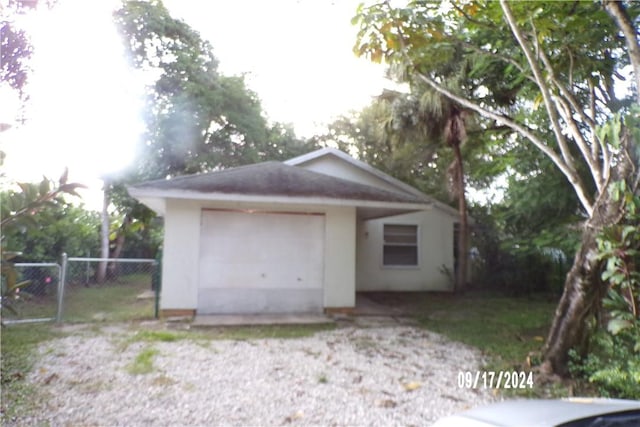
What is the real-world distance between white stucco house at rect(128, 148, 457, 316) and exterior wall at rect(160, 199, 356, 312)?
2 centimetres

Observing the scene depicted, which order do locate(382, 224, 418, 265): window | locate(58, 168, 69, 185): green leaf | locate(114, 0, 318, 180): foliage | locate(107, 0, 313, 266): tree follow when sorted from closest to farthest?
1. locate(58, 168, 69, 185): green leaf
2. locate(382, 224, 418, 265): window
3. locate(107, 0, 313, 266): tree
4. locate(114, 0, 318, 180): foliage

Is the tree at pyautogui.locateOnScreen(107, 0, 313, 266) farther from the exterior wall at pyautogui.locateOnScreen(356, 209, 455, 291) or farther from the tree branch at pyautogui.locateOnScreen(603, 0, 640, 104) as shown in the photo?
the tree branch at pyautogui.locateOnScreen(603, 0, 640, 104)

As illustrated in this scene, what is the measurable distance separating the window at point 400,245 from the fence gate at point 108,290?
289 inches

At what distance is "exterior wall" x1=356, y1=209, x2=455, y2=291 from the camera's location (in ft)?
44.1

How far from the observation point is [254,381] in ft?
15.1

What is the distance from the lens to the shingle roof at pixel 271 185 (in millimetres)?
7789

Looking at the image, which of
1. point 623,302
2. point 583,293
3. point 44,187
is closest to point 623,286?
point 623,302

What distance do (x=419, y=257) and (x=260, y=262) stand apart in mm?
7048

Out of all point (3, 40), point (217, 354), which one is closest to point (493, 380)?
point (217, 354)

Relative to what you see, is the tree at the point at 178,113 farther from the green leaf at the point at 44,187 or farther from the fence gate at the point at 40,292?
the green leaf at the point at 44,187

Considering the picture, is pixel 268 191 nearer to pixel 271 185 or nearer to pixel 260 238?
pixel 271 185

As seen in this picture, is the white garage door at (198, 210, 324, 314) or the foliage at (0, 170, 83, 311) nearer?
the foliage at (0, 170, 83, 311)

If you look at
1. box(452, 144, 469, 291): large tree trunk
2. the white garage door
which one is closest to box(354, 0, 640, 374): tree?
the white garage door

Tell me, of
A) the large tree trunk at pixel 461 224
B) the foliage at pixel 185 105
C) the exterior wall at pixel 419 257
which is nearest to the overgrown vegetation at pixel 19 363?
the foliage at pixel 185 105
